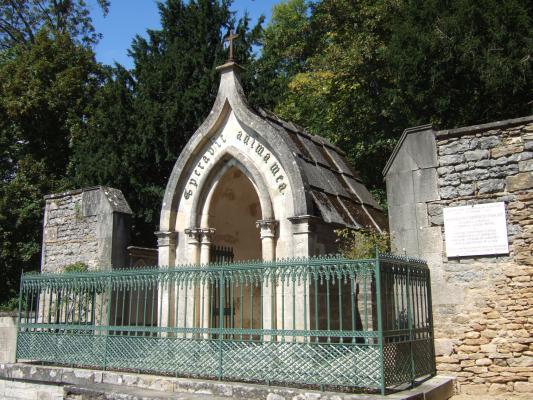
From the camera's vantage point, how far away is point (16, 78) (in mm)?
21219

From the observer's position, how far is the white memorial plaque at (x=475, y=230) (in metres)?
→ 8.69

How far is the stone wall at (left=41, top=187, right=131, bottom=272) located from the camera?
12.7 m

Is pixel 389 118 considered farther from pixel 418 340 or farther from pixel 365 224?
pixel 418 340

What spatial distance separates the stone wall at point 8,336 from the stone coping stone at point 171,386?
1.88 m

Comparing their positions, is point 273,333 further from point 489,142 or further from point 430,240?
point 489,142

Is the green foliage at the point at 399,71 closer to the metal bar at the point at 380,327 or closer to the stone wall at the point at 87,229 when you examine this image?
the stone wall at the point at 87,229

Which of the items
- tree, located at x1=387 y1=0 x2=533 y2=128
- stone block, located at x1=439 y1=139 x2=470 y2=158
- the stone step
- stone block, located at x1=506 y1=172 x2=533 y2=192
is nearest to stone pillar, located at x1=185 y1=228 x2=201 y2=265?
the stone step

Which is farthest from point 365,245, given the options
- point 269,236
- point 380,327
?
point 380,327

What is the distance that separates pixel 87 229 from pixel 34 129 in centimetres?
1090

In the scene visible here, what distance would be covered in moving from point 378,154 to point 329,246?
9.46m

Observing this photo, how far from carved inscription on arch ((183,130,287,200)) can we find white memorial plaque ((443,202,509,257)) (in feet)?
11.0

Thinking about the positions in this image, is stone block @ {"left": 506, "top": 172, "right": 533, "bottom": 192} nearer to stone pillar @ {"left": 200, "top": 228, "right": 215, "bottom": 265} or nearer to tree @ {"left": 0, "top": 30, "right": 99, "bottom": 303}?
stone pillar @ {"left": 200, "top": 228, "right": 215, "bottom": 265}

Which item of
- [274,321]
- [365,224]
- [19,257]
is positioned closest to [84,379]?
[274,321]

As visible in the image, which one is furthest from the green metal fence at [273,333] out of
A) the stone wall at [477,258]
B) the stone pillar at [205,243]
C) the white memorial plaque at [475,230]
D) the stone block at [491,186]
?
the stone block at [491,186]
